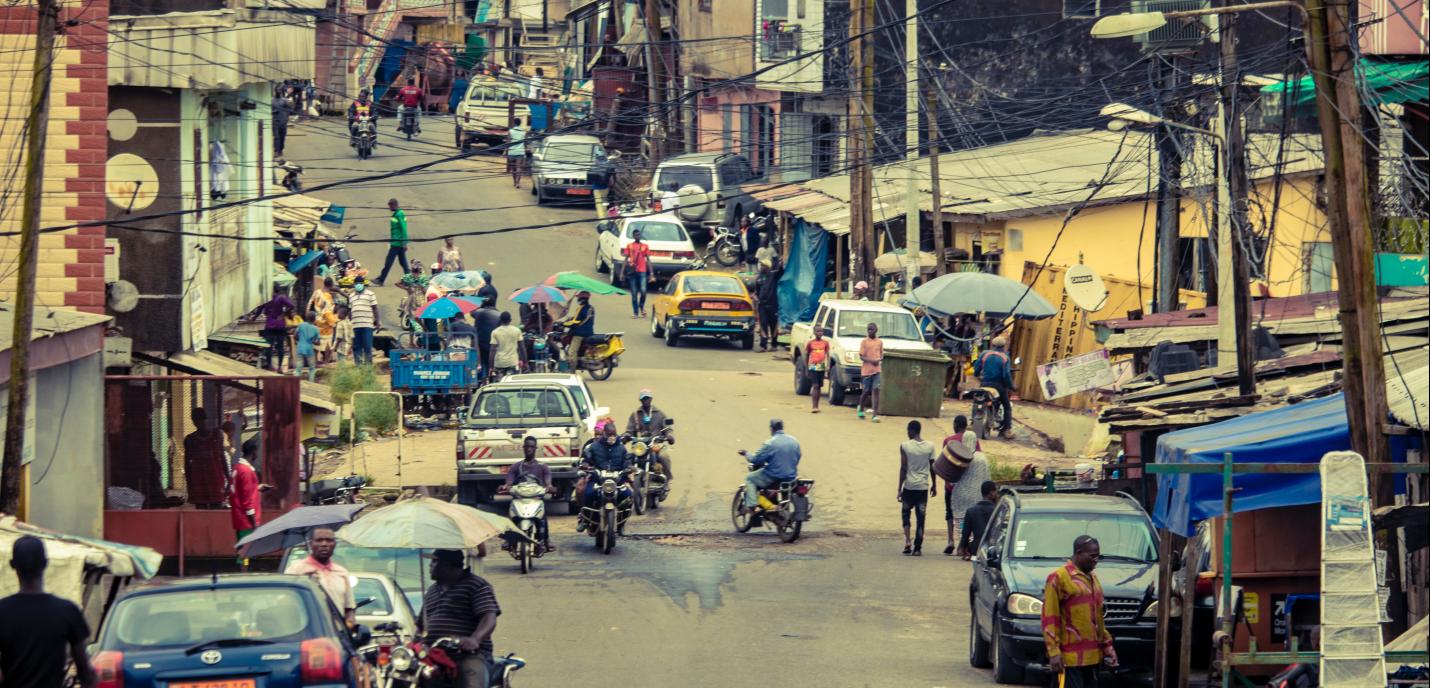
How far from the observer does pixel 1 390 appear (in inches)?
720

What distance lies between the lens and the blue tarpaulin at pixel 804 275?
42.7m

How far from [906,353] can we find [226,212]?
11.0 meters

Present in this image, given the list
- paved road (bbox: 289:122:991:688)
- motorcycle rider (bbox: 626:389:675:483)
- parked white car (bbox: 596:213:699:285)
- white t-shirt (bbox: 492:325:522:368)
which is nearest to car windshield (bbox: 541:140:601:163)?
parked white car (bbox: 596:213:699:285)

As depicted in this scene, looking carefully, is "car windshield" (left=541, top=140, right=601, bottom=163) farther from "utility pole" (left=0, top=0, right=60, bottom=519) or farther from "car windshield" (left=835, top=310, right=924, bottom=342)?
"utility pole" (left=0, top=0, right=60, bottom=519)

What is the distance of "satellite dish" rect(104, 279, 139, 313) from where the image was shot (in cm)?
2372

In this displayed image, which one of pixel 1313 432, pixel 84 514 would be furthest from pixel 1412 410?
pixel 84 514

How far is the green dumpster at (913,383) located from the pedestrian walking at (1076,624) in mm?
17471

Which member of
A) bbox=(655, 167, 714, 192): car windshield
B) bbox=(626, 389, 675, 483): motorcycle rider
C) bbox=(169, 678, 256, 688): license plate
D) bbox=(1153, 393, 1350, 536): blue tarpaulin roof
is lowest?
bbox=(169, 678, 256, 688): license plate

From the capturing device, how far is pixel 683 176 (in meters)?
49.1

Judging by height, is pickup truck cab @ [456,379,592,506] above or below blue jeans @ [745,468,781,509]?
above

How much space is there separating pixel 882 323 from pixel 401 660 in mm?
20934

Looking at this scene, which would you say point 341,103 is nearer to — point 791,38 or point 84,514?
point 791,38

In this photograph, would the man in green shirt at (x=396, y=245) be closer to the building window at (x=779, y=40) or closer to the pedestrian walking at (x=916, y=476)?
the building window at (x=779, y=40)

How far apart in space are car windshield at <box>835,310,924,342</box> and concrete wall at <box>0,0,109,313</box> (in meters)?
14.1
